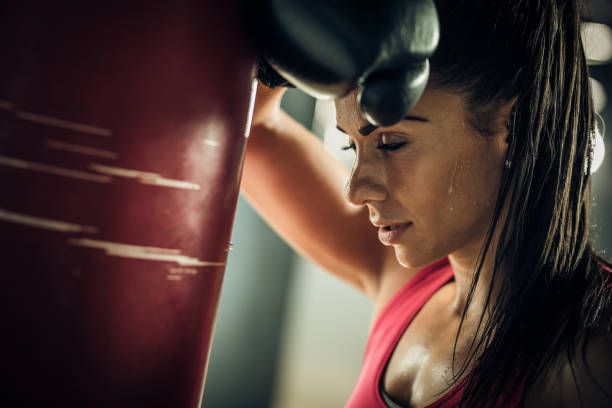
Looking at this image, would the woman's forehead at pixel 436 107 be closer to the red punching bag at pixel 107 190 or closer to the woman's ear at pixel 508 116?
the woman's ear at pixel 508 116

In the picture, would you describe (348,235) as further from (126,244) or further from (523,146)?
(126,244)

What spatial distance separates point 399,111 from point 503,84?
1.00 ft

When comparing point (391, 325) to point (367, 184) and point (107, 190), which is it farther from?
point (107, 190)

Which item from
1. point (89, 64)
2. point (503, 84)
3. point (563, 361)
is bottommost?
point (563, 361)

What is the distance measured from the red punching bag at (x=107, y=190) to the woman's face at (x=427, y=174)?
11.4 inches

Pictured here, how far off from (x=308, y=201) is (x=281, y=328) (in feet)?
5.16

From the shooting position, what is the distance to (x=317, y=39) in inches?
13.0

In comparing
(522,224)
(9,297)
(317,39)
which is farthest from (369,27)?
(522,224)

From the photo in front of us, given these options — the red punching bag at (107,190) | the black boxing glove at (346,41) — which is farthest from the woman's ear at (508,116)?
the red punching bag at (107,190)

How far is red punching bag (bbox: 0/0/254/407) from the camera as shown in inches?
11.2

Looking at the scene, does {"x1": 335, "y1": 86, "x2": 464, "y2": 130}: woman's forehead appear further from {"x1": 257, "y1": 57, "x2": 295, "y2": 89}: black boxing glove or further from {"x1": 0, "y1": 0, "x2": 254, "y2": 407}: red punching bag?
{"x1": 0, "y1": 0, "x2": 254, "y2": 407}: red punching bag

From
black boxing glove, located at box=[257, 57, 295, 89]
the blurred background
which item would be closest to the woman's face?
black boxing glove, located at box=[257, 57, 295, 89]

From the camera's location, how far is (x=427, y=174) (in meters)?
0.59

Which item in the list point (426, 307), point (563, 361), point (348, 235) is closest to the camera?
point (563, 361)
